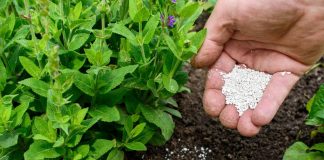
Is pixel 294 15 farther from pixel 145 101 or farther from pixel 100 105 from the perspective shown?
pixel 100 105

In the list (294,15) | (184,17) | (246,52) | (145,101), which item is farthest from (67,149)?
(294,15)

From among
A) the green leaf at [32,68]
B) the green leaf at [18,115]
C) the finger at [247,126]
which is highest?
the green leaf at [32,68]

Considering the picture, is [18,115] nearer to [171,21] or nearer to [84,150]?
[84,150]

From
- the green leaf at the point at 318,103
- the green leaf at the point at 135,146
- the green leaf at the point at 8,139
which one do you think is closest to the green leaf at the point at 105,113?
the green leaf at the point at 135,146

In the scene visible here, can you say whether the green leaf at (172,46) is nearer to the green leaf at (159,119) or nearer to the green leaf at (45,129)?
the green leaf at (159,119)

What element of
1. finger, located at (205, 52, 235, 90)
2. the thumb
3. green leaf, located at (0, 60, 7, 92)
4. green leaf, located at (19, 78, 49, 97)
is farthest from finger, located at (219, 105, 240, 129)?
green leaf, located at (0, 60, 7, 92)

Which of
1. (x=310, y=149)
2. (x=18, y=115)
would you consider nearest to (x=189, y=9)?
(x=18, y=115)
